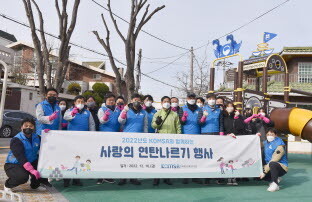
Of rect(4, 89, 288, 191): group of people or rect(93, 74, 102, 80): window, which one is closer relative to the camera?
rect(4, 89, 288, 191): group of people

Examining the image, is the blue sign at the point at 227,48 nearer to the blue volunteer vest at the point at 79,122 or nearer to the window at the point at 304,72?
the blue volunteer vest at the point at 79,122

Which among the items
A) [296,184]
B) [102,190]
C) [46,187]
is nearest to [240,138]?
[296,184]

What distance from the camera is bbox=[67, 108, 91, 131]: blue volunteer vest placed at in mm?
5207

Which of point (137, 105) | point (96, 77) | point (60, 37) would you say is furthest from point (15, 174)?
point (96, 77)

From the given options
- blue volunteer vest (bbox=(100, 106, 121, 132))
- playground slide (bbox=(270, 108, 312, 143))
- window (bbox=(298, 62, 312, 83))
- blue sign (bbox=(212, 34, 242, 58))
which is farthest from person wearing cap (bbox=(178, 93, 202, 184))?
window (bbox=(298, 62, 312, 83))

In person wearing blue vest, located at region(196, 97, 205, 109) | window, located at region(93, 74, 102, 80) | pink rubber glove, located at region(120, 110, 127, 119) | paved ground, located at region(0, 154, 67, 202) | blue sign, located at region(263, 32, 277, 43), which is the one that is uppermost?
window, located at region(93, 74, 102, 80)

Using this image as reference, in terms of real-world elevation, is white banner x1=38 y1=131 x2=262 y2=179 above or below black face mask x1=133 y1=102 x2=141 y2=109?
below

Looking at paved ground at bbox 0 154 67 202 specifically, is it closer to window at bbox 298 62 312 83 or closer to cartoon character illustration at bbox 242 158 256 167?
cartoon character illustration at bbox 242 158 256 167

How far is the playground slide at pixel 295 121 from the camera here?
8.07 metres

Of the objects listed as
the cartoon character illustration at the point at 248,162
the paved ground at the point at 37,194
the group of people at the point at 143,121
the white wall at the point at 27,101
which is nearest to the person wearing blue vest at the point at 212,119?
the group of people at the point at 143,121

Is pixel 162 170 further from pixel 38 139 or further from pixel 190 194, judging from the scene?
pixel 38 139

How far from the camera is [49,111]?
510 centimetres

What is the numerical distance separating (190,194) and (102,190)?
1.44 metres

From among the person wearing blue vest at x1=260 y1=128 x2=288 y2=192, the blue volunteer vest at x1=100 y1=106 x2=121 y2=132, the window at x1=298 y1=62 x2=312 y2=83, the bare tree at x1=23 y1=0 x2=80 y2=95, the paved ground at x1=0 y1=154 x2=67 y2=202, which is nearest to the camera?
the paved ground at x1=0 y1=154 x2=67 y2=202
